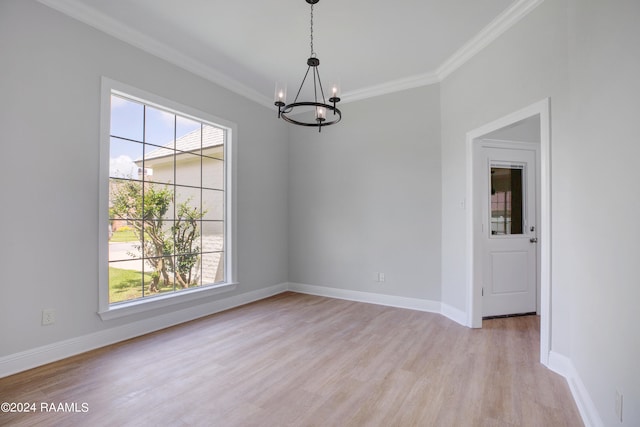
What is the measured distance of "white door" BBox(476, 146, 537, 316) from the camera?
3.77 meters

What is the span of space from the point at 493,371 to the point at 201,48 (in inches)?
171

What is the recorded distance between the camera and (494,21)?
2961 mm

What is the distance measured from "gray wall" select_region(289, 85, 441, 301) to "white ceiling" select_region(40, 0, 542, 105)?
631 mm

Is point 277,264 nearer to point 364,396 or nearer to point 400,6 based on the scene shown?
point 364,396

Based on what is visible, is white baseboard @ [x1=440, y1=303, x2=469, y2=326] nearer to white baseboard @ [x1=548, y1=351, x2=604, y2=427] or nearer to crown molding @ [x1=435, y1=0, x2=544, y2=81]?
white baseboard @ [x1=548, y1=351, x2=604, y2=427]

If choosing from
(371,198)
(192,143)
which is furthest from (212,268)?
(371,198)

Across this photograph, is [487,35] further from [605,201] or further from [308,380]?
[308,380]

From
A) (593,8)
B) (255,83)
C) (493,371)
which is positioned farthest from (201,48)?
(493,371)

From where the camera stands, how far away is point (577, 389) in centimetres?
210

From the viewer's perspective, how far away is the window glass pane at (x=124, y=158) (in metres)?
3.10

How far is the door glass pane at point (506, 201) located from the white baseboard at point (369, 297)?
1.28m

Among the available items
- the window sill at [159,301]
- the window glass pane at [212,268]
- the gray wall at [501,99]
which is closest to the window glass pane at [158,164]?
the window glass pane at [212,268]

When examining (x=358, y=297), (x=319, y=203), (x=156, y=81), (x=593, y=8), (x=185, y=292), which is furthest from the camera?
(x=319, y=203)

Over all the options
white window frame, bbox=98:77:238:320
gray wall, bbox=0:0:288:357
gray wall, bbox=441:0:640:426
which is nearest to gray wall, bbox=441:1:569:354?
gray wall, bbox=441:0:640:426
